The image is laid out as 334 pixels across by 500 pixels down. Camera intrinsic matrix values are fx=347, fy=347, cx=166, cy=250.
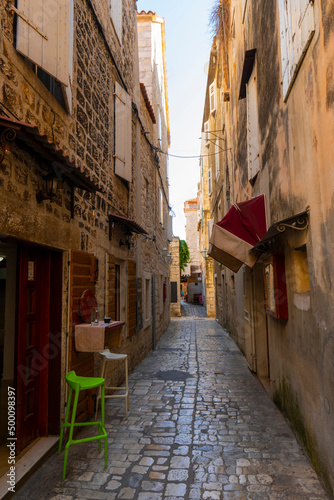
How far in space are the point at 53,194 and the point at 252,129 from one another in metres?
4.61

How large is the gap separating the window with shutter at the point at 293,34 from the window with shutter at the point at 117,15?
3.92m

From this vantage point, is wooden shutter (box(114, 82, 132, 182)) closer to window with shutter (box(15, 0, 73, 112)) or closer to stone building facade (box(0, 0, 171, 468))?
stone building facade (box(0, 0, 171, 468))

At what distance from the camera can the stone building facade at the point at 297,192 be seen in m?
2.92

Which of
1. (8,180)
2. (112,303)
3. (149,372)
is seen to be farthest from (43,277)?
(149,372)

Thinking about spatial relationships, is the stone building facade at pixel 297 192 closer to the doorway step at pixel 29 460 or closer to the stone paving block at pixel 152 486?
the stone paving block at pixel 152 486

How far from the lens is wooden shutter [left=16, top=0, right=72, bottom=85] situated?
3.08 metres

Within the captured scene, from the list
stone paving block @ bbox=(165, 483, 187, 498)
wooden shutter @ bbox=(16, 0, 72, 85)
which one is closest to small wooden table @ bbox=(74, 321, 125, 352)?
stone paving block @ bbox=(165, 483, 187, 498)

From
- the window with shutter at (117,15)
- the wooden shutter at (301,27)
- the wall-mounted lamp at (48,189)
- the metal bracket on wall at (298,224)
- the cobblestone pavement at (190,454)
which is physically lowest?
the cobblestone pavement at (190,454)

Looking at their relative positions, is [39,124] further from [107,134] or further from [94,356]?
[94,356]

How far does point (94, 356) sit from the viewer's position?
510cm

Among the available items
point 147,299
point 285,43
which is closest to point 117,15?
point 285,43

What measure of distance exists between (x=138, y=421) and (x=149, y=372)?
2783 mm

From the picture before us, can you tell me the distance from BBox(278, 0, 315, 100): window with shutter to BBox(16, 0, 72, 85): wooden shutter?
2438 millimetres

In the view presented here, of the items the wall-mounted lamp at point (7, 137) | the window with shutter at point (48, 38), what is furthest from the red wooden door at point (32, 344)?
the window with shutter at point (48, 38)
